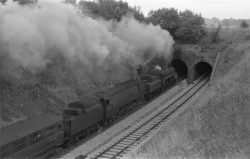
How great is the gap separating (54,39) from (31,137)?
23.6 ft

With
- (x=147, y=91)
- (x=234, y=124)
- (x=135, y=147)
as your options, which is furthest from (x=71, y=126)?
(x=147, y=91)

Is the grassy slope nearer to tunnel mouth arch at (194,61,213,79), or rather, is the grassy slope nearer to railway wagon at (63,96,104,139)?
railway wagon at (63,96,104,139)

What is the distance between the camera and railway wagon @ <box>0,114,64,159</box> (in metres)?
8.93

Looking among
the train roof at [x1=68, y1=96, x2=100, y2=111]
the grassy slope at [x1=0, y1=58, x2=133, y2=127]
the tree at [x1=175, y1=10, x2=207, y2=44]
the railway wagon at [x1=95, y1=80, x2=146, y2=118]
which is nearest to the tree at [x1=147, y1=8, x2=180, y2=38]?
the tree at [x1=175, y1=10, x2=207, y2=44]

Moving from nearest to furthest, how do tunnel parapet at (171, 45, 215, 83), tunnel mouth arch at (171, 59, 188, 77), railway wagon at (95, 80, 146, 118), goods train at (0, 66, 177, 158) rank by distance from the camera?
goods train at (0, 66, 177, 158) < railway wagon at (95, 80, 146, 118) < tunnel parapet at (171, 45, 215, 83) < tunnel mouth arch at (171, 59, 188, 77)

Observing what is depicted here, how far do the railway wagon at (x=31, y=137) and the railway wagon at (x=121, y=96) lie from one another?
3.69m

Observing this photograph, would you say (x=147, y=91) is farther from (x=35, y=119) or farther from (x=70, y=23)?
(x=35, y=119)

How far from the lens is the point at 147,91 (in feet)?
68.2

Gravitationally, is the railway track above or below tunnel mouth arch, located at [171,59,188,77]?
below

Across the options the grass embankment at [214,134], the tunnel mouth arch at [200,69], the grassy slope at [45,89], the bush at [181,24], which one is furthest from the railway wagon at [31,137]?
the bush at [181,24]

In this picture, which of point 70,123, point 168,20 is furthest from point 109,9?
point 70,123

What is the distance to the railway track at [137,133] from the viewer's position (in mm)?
11812

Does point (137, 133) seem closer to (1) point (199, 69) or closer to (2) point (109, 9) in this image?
(2) point (109, 9)

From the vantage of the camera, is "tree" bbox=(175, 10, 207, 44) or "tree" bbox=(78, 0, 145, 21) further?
"tree" bbox=(175, 10, 207, 44)
